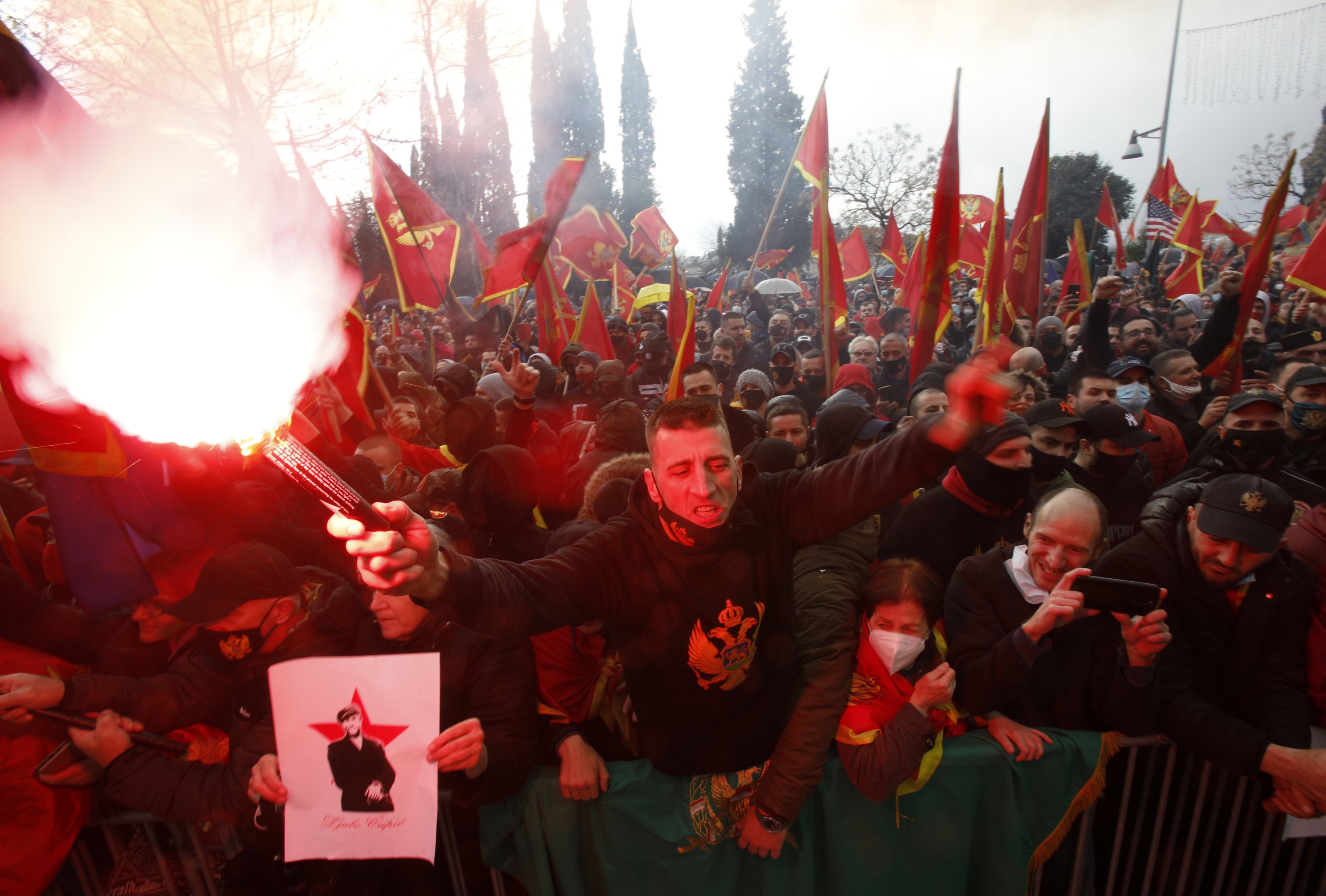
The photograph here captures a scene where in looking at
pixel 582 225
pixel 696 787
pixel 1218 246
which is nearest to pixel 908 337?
pixel 582 225

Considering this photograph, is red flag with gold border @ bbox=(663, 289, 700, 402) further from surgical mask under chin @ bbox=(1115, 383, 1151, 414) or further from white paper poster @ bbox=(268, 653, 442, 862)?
white paper poster @ bbox=(268, 653, 442, 862)

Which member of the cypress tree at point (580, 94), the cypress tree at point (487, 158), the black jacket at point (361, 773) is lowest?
the black jacket at point (361, 773)

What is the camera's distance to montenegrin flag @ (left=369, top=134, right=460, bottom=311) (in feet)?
23.2

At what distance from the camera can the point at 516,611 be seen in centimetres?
182

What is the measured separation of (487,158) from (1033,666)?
4384cm

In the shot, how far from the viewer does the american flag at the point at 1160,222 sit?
45.3ft

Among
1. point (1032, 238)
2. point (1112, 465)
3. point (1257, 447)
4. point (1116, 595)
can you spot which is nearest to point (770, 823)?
point (1116, 595)

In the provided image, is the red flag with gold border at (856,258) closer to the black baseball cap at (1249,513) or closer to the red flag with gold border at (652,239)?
the red flag with gold border at (652,239)

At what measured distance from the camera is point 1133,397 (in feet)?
16.6

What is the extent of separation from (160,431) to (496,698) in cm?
145

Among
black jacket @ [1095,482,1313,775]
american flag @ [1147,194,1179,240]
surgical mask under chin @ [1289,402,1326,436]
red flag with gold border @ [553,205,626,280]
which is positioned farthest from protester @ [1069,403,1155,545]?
american flag @ [1147,194,1179,240]

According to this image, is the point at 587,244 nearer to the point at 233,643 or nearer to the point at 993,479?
the point at 993,479

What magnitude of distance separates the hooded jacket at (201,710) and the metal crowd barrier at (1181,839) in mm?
2926

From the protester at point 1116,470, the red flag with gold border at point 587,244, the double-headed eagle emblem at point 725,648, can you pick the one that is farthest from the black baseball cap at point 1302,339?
the red flag with gold border at point 587,244
